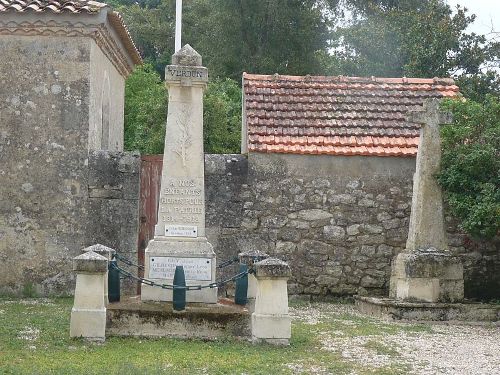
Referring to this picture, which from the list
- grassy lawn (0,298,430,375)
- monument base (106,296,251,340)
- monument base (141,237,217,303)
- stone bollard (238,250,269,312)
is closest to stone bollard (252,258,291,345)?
grassy lawn (0,298,430,375)

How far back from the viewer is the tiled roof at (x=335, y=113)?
14.2 m

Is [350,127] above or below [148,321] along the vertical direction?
above

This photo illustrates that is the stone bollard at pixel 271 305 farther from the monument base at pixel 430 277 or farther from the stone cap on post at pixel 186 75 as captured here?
the monument base at pixel 430 277

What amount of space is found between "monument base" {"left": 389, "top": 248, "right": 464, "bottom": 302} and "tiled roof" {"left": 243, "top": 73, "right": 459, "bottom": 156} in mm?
2453

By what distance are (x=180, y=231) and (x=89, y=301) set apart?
1.71 metres

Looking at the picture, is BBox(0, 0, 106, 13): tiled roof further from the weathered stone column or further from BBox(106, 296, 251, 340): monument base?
BBox(106, 296, 251, 340): monument base

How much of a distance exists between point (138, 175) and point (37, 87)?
2.16m

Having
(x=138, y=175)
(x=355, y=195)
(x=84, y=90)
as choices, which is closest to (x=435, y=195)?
(x=355, y=195)

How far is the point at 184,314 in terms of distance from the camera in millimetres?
9539

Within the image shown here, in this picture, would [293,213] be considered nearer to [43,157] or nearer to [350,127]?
[350,127]

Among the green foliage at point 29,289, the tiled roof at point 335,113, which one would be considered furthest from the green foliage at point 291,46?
the green foliage at point 29,289

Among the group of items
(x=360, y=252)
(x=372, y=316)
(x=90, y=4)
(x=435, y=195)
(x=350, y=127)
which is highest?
(x=90, y=4)

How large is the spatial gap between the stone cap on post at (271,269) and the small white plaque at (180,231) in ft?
4.80

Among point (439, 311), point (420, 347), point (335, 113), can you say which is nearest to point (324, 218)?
point (335, 113)
